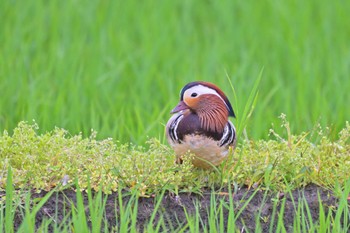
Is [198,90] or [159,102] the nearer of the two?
[198,90]

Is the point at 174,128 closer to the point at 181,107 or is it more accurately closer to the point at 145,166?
the point at 181,107

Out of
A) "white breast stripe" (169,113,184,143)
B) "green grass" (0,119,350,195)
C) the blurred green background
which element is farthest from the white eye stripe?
the blurred green background

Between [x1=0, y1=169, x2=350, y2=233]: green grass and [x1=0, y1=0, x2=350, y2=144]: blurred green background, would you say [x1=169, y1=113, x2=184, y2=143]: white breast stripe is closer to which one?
[x1=0, y1=169, x2=350, y2=233]: green grass

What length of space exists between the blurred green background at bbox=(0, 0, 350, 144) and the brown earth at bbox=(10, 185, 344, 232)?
3.27ft

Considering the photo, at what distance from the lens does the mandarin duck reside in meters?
3.54

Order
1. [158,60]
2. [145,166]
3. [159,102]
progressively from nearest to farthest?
[145,166] → [159,102] → [158,60]

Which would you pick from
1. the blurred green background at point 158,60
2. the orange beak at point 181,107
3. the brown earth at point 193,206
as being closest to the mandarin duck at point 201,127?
the orange beak at point 181,107

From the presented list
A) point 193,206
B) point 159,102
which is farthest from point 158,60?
point 193,206

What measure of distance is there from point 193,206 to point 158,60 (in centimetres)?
282

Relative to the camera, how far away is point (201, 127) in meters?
3.53

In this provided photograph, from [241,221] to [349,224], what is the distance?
0.40 meters

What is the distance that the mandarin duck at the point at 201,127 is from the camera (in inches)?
139

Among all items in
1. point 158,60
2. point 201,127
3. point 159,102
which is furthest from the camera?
point 158,60

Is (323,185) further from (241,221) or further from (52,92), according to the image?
(52,92)
